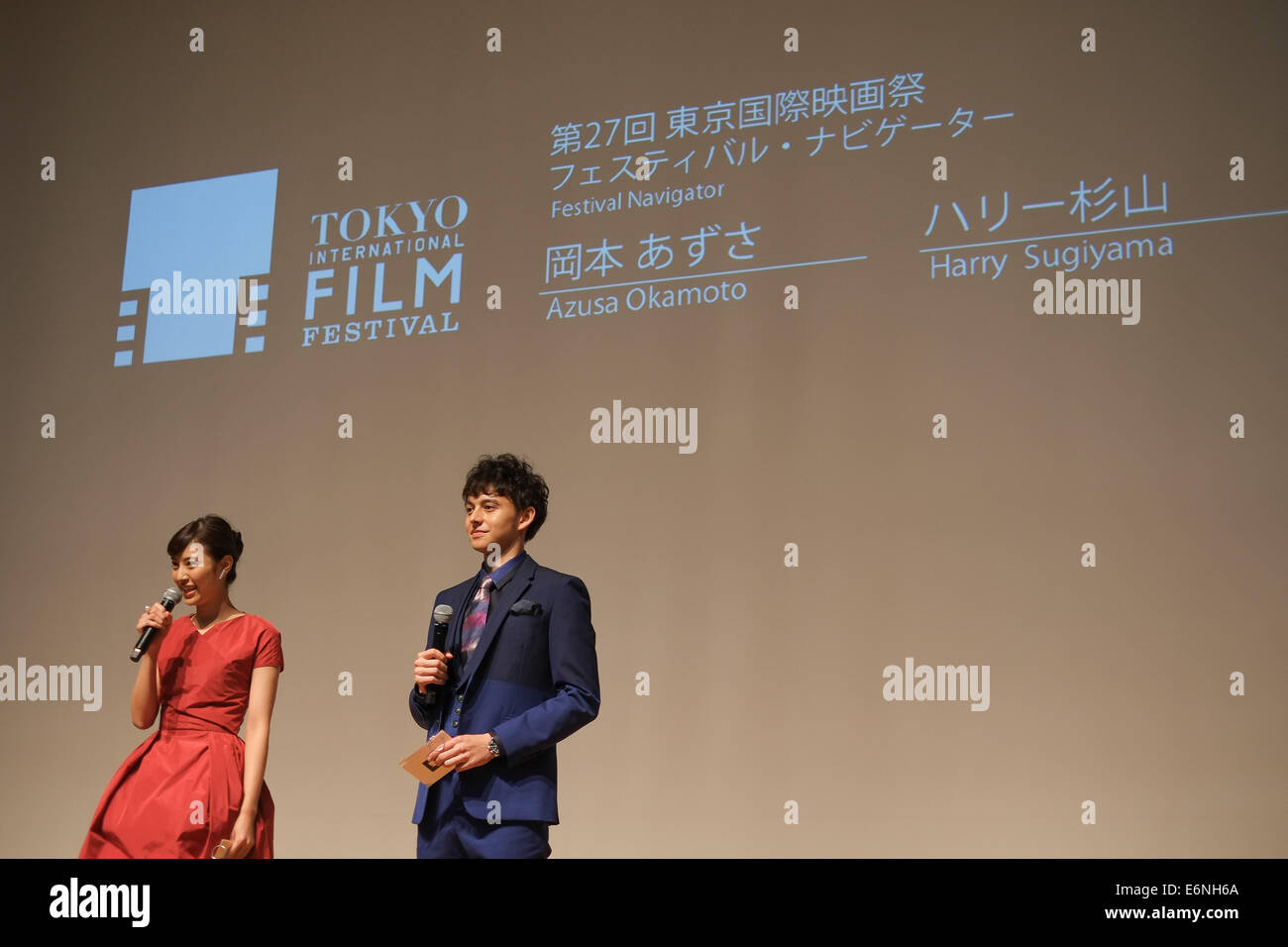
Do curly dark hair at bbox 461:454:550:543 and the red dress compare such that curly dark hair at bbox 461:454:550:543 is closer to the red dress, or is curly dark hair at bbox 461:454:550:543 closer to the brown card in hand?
the brown card in hand

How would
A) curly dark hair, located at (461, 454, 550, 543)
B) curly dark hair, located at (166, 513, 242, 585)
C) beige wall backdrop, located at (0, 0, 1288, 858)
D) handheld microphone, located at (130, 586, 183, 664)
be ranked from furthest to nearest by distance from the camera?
beige wall backdrop, located at (0, 0, 1288, 858) → curly dark hair, located at (166, 513, 242, 585) → handheld microphone, located at (130, 586, 183, 664) → curly dark hair, located at (461, 454, 550, 543)

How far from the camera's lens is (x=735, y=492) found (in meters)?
3.71

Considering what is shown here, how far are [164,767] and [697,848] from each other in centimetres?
152

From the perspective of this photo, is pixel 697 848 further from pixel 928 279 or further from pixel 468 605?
pixel 928 279

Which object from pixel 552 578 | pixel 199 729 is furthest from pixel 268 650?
pixel 552 578

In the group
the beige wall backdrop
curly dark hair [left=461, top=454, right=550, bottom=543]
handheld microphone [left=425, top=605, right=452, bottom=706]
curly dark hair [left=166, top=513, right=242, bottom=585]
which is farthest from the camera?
the beige wall backdrop

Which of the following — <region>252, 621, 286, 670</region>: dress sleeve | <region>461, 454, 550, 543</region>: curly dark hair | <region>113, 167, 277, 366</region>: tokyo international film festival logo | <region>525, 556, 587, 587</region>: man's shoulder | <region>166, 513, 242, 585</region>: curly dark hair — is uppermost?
<region>113, 167, 277, 366</region>: tokyo international film festival logo

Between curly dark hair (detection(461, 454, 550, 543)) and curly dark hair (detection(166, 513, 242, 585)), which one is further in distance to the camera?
curly dark hair (detection(166, 513, 242, 585))

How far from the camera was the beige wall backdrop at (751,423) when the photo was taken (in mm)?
3297

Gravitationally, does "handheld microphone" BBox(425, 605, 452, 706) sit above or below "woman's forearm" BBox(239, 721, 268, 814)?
above

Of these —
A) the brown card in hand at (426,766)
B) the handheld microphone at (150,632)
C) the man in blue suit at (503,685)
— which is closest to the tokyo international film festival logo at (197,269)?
the handheld microphone at (150,632)

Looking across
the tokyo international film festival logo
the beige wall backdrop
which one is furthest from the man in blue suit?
the tokyo international film festival logo

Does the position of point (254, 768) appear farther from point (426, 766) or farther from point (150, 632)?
point (426, 766)

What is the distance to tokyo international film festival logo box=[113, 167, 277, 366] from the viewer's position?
4422mm
